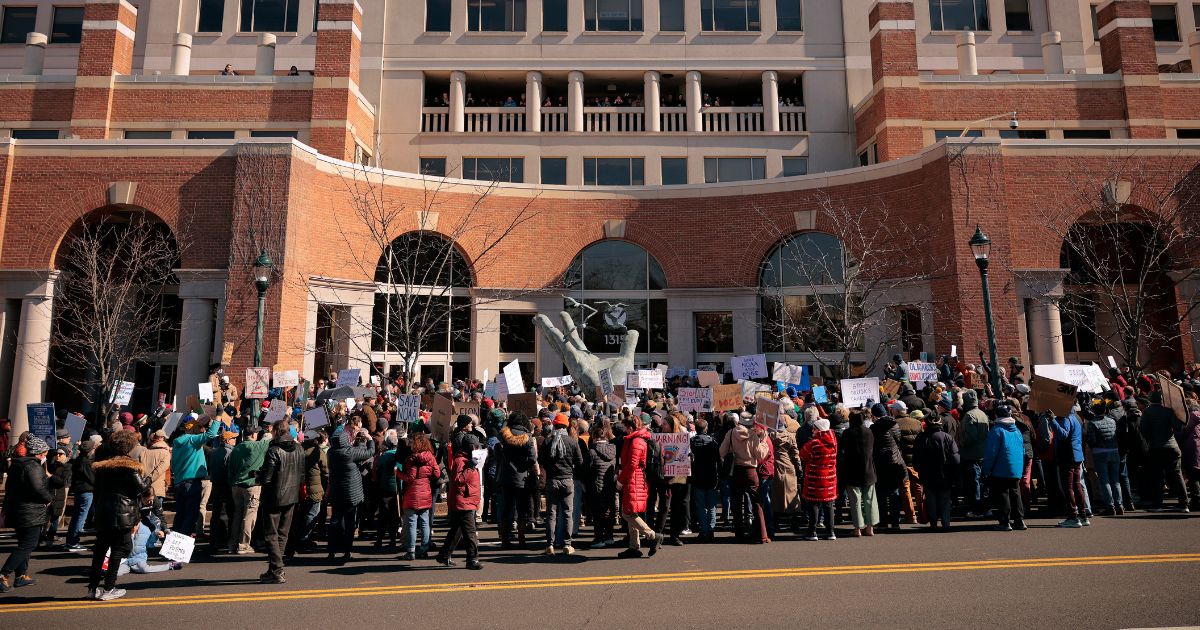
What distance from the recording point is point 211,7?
33.2m

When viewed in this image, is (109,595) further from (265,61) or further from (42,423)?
(265,61)

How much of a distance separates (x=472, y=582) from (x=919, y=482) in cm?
751

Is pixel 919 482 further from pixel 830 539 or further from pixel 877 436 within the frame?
pixel 830 539

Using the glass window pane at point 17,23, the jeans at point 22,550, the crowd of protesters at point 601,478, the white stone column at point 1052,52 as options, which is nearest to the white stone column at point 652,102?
the white stone column at point 1052,52

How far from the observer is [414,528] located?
30.8ft

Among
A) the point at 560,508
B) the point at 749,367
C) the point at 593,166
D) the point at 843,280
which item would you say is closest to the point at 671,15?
the point at 593,166

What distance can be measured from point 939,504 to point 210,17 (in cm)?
3697

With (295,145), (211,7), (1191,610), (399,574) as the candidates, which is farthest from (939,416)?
(211,7)

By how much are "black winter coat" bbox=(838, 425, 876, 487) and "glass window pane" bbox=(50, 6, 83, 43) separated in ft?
139

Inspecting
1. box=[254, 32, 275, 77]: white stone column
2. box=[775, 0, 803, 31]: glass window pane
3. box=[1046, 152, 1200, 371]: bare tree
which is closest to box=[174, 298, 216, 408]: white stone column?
box=[254, 32, 275, 77]: white stone column

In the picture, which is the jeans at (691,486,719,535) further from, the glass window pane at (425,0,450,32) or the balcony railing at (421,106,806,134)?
the glass window pane at (425,0,450,32)

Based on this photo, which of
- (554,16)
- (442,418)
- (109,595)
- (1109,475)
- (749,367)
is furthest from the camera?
(554,16)

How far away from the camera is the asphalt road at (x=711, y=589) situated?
653 centimetres

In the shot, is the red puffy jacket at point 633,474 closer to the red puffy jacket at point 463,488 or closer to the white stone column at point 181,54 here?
the red puffy jacket at point 463,488
